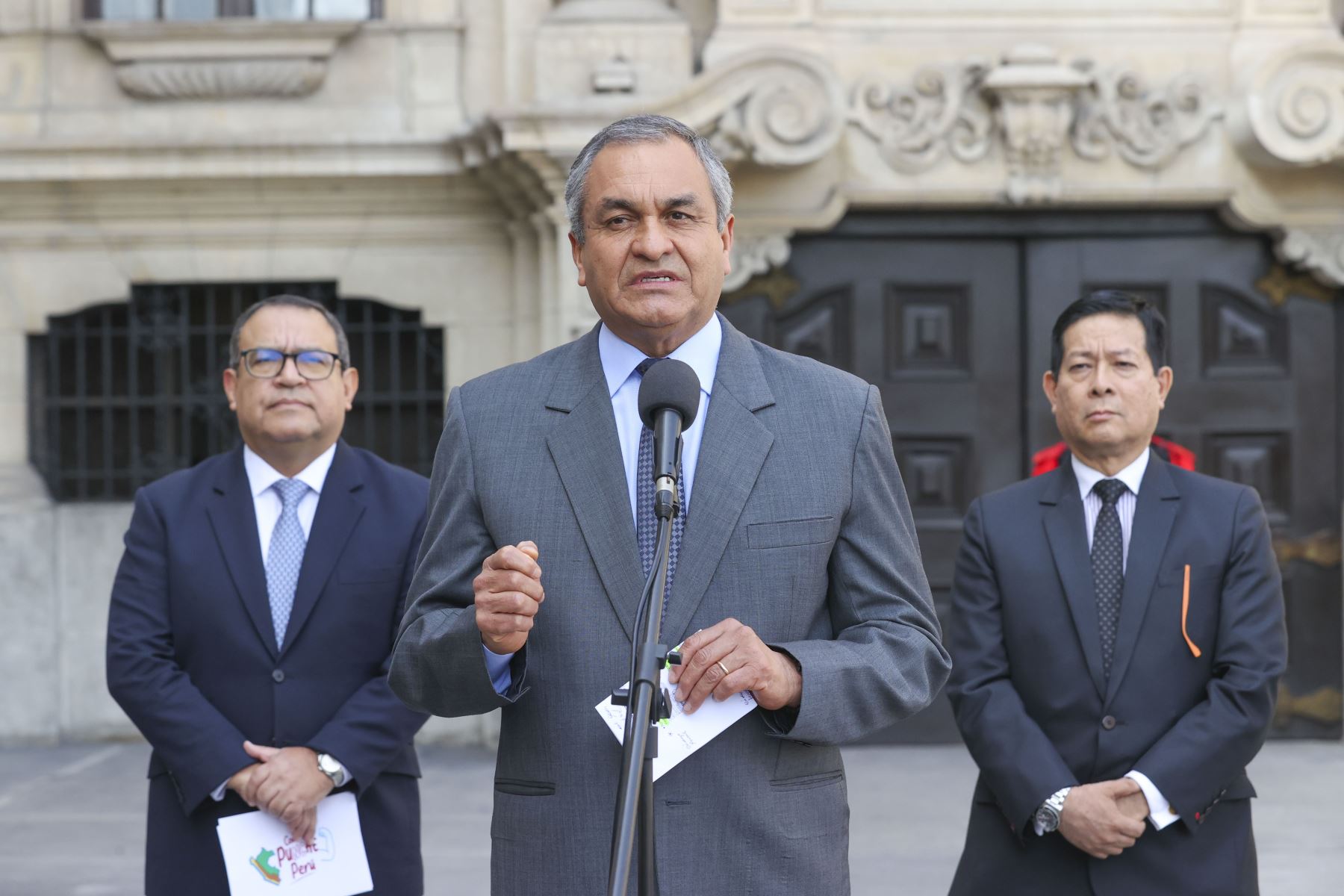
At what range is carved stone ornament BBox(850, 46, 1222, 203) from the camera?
8.77m

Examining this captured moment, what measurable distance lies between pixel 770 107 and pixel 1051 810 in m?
5.47

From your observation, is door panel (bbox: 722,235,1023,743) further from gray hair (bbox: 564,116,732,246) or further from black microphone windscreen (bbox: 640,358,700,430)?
black microphone windscreen (bbox: 640,358,700,430)

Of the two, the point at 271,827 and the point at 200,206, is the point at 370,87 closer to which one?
the point at 200,206

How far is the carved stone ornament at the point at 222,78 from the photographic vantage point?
30.3ft

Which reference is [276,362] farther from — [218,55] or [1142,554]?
[218,55]

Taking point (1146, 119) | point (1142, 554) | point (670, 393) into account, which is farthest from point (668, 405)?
point (1146, 119)

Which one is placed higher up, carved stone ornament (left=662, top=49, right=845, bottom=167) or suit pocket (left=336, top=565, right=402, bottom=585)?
carved stone ornament (left=662, top=49, right=845, bottom=167)

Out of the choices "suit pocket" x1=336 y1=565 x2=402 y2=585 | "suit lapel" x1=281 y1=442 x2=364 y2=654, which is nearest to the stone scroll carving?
"suit lapel" x1=281 y1=442 x2=364 y2=654

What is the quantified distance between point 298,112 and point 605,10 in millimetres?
1768

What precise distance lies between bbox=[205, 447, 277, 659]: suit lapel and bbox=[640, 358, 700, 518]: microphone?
75.1 inches

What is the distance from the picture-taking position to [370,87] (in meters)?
9.34

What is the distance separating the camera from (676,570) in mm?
2660

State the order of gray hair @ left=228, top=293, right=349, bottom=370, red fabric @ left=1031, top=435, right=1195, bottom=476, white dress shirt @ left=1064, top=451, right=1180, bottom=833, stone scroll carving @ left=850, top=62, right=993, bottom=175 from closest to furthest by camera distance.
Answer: white dress shirt @ left=1064, top=451, right=1180, bottom=833 < gray hair @ left=228, top=293, right=349, bottom=370 < red fabric @ left=1031, top=435, right=1195, bottom=476 < stone scroll carving @ left=850, top=62, right=993, bottom=175

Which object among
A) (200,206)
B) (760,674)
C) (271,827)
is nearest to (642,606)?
(760,674)
